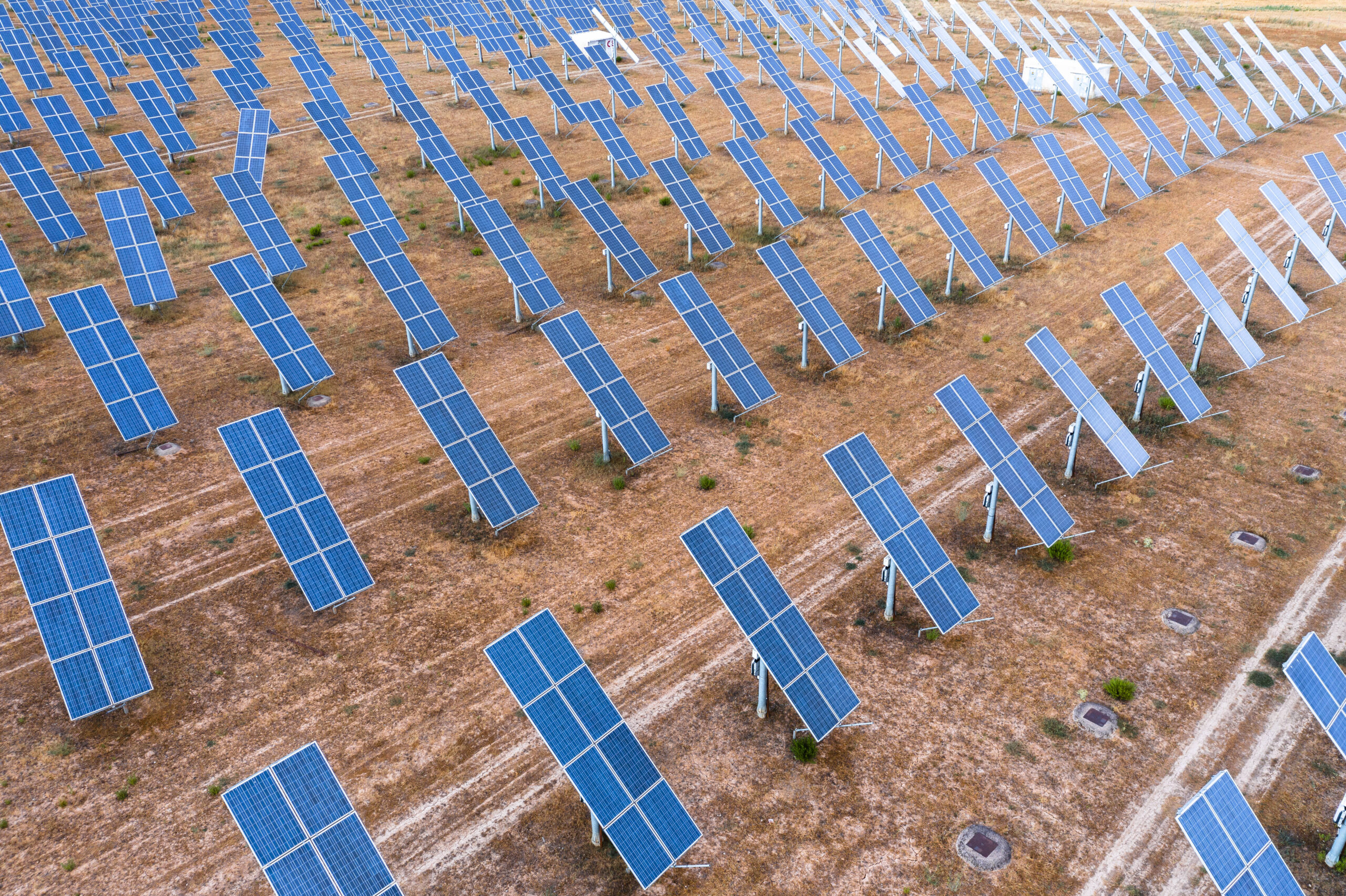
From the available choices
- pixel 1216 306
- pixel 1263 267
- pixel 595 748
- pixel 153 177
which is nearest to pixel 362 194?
pixel 153 177

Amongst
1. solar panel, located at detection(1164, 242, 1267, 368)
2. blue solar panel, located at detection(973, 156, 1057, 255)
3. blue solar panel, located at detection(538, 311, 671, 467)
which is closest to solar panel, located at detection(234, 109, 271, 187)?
blue solar panel, located at detection(538, 311, 671, 467)

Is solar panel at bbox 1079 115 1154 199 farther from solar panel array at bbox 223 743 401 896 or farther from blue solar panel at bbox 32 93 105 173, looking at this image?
blue solar panel at bbox 32 93 105 173

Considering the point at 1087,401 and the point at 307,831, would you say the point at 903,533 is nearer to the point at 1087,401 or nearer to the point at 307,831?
the point at 1087,401

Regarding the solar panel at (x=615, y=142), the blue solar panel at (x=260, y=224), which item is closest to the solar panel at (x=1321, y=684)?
the blue solar panel at (x=260, y=224)

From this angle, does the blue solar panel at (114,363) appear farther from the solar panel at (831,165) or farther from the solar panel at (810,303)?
the solar panel at (831,165)

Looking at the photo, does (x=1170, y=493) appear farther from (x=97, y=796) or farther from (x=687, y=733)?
(x=97, y=796)

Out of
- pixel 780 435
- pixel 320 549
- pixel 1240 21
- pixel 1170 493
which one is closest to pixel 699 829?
pixel 320 549
